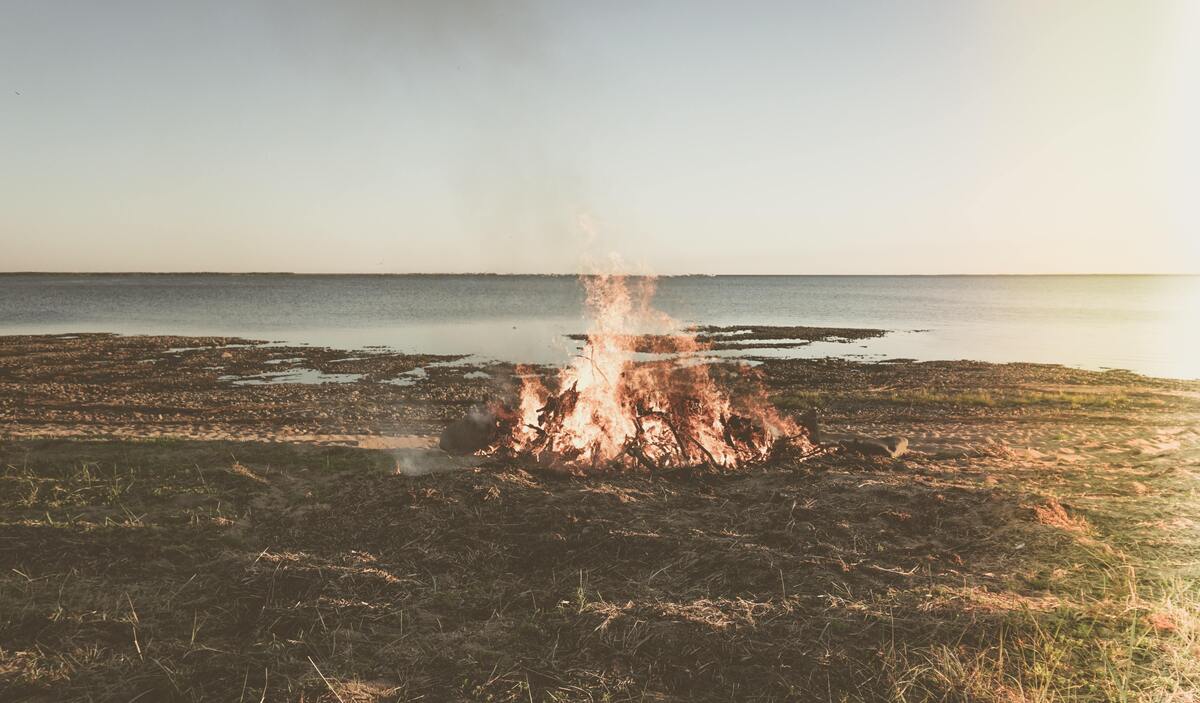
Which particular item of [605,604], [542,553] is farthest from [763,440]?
[605,604]

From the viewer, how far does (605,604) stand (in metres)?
4.82

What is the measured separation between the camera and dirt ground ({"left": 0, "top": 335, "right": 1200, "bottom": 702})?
3.87m

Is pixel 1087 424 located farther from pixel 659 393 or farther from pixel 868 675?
pixel 868 675

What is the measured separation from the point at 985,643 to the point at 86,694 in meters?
5.79

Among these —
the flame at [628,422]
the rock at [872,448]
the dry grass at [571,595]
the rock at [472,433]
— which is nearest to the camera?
the dry grass at [571,595]

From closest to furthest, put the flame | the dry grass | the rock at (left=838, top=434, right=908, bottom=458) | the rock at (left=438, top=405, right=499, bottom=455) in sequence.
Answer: the dry grass
the flame
the rock at (left=838, top=434, right=908, bottom=458)
the rock at (left=438, top=405, right=499, bottom=455)

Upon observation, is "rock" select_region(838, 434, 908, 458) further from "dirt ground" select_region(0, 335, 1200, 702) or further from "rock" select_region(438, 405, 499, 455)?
"rock" select_region(438, 405, 499, 455)

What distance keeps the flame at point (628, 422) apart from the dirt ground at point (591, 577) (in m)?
0.67

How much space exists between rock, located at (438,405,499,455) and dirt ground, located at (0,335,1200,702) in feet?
1.12

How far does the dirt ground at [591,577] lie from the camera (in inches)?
152

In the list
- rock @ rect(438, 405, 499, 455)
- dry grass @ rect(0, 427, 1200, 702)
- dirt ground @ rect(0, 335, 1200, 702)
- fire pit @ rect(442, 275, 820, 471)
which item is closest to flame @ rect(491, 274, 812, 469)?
fire pit @ rect(442, 275, 820, 471)

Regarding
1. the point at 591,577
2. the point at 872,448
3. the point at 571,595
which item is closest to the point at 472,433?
the point at 591,577

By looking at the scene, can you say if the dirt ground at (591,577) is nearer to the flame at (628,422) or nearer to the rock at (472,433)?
the rock at (472,433)

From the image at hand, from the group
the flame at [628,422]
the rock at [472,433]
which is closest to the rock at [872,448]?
the flame at [628,422]
